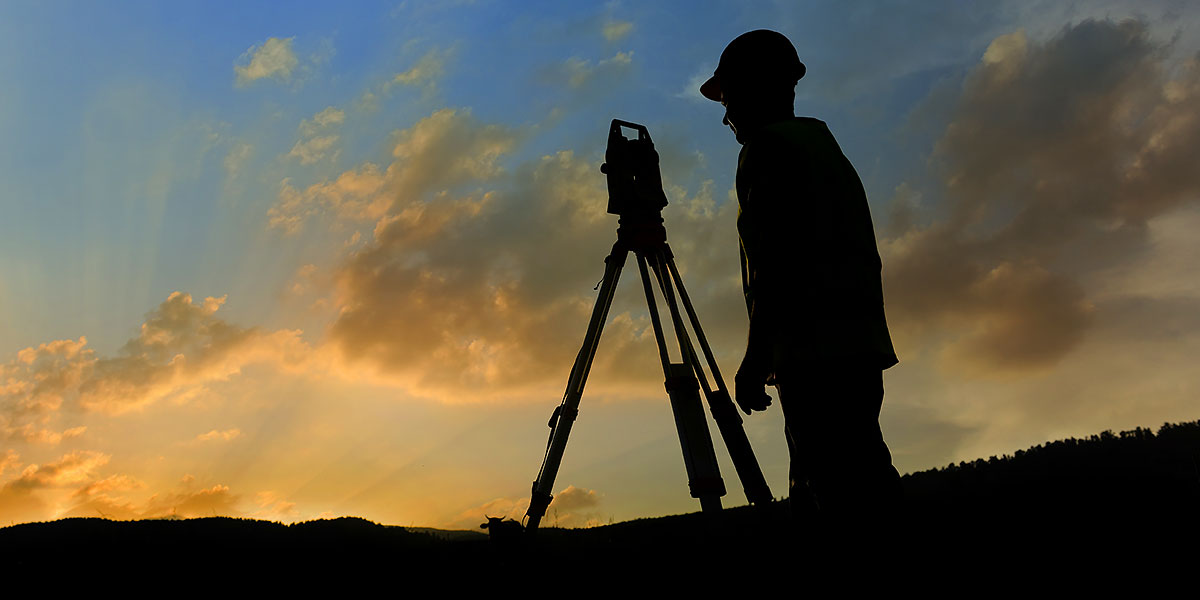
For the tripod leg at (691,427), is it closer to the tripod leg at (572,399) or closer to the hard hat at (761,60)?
the tripod leg at (572,399)

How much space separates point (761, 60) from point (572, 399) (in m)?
5.22

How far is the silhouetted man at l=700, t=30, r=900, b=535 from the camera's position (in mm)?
2916

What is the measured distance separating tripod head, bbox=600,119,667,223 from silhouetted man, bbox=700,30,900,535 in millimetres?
5158

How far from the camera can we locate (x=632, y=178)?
8.71 m

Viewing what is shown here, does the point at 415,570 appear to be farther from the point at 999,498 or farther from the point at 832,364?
the point at 999,498

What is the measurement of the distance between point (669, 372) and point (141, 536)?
5.79 metres

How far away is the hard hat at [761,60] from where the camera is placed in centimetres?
337

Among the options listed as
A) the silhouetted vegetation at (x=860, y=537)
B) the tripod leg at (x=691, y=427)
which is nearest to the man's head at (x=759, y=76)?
the silhouetted vegetation at (x=860, y=537)

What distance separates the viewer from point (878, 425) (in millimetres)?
3027

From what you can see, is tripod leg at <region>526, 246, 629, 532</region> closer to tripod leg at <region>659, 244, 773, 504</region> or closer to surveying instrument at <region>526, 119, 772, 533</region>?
surveying instrument at <region>526, 119, 772, 533</region>

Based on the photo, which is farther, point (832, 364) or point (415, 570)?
point (415, 570)

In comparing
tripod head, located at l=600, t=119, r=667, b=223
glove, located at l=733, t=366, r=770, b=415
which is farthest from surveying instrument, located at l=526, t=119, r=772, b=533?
glove, located at l=733, t=366, r=770, b=415

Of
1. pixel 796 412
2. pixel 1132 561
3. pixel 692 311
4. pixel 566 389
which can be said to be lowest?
pixel 1132 561

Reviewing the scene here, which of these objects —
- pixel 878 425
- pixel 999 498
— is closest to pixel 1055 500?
pixel 999 498
